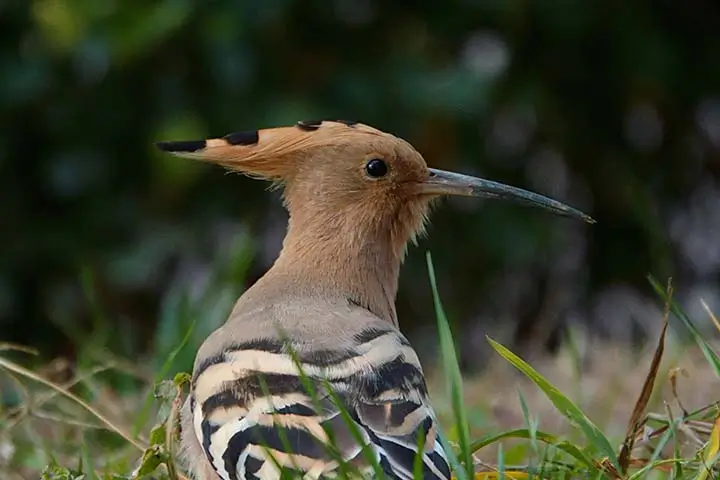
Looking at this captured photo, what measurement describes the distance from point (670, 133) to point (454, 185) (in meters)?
2.31

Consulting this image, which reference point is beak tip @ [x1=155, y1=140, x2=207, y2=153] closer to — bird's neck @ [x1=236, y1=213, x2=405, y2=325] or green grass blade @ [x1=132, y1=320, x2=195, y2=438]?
bird's neck @ [x1=236, y1=213, x2=405, y2=325]

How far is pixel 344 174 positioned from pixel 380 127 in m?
1.34

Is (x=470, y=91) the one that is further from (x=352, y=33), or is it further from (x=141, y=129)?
(x=141, y=129)

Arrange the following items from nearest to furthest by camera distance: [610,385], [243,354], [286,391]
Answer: [286,391]
[243,354]
[610,385]

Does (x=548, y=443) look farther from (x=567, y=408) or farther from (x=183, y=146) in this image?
(x=183, y=146)

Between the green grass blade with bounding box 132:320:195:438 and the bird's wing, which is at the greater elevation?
the bird's wing

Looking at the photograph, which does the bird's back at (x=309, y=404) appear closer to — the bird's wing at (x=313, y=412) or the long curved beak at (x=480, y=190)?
the bird's wing at (x=313, y=412)

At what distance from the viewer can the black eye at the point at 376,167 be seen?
237 centimetres

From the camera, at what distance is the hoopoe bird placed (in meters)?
1.70

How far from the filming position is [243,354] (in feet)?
6.25

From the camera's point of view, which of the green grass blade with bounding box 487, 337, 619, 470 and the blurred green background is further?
the blurred green background

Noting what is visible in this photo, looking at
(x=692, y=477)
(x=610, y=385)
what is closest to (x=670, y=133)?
(x=610, y=385)

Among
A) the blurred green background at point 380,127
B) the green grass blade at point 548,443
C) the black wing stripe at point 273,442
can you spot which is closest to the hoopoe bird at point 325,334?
the black wing stripe at point 273,442

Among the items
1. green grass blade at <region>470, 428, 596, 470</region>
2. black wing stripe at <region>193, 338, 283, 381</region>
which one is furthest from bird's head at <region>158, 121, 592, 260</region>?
green grass blade at <region>470, 428, 596, 470</region>
